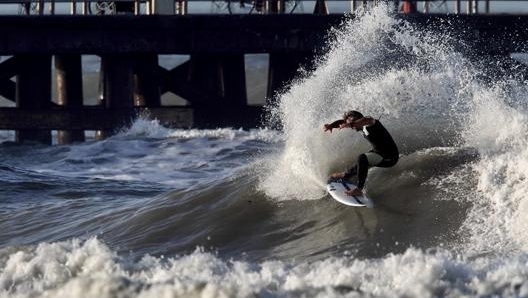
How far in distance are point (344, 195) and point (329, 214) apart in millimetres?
263

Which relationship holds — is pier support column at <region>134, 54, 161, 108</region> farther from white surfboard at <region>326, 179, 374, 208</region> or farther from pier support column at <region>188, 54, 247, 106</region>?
white surfboard at <region>326, 179, 374, 208</region>

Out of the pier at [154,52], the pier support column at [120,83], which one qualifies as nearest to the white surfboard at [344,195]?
the pier at [154,52]

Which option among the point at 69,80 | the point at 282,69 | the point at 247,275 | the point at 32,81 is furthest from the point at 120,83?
the point at 247,275

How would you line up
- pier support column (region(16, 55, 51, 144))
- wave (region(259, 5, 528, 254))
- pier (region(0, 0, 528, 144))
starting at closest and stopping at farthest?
1. wave (region(259, 5, 528, 254))
2. pier (region(0, 0, 528, 144))
3. pier support column (region(16, 55, 51, 144))

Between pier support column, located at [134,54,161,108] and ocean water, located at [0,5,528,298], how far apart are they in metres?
5.00

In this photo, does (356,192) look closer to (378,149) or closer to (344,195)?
(344,195)

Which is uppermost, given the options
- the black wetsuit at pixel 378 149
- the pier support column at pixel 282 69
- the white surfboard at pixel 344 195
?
the pier support column at pixel 282 69

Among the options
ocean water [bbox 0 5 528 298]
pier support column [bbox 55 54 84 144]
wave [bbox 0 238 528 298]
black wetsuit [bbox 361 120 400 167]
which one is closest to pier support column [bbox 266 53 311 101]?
pier support column [bbox 55 54 84 144]

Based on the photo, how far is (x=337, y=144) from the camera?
14.1 metres

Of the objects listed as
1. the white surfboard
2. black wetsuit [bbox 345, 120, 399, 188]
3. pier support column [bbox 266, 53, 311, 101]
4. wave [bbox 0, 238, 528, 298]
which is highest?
pier support column [bbox 266, 53, 311, 101]

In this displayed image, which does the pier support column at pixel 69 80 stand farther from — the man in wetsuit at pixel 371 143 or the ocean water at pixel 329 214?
the man in wetsuit at pixel 371 143

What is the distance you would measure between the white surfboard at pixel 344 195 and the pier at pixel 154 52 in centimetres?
931

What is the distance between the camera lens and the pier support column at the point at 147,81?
76.8 ft

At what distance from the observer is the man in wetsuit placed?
1237 cm
